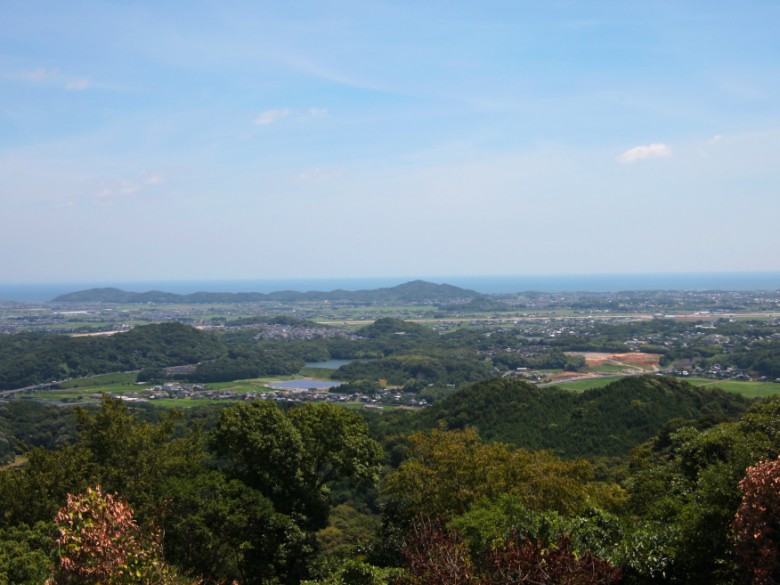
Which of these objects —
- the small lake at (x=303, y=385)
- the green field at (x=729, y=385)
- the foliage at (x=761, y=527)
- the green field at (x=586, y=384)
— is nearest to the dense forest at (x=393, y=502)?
the foliage at (x=761, y=527)

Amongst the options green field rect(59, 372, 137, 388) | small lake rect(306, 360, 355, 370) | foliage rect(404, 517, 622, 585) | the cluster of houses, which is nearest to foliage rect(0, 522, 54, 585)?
foliage rect(404, 517, 622, 585)

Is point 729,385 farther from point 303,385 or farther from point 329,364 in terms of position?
point 329,364

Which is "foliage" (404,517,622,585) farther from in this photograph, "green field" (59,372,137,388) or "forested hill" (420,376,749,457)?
"green field" (59,372,137,388)

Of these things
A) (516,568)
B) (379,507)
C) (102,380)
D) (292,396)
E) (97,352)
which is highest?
(516,568)

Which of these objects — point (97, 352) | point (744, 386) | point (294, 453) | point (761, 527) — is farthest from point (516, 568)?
point (97, 352)

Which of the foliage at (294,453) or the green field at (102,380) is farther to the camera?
the green field at (102,380)

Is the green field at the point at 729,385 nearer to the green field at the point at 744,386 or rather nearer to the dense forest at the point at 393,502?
the green field at the point at 744,386
